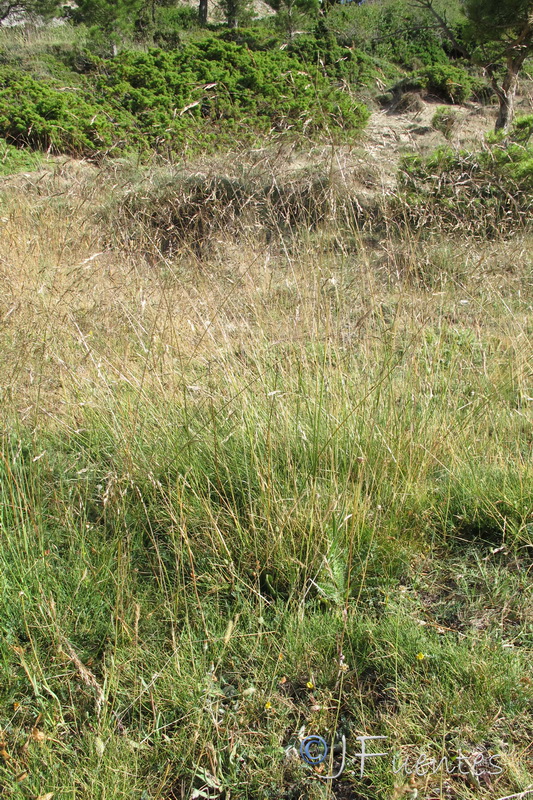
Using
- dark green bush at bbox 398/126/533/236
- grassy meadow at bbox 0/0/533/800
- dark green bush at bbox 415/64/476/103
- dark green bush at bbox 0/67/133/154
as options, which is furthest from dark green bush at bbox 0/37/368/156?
grassy meadow at bbox 0/0/533/800

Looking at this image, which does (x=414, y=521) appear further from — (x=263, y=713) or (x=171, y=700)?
(x=171, y=700)

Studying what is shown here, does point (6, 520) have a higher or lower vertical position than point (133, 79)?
lower

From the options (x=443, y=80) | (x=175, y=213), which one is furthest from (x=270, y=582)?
(x=443, y=80)

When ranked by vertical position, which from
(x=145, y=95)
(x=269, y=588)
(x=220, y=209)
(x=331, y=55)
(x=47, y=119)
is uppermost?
(x=331, y=55)

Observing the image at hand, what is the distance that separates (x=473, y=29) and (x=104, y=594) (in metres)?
8.64

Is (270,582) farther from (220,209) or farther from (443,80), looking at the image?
(443,80)

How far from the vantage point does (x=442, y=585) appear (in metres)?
1.81

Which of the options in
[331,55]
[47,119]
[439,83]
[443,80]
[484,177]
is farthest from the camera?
[331,55]

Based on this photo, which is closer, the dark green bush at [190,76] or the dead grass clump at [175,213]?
the dead grass clump at [175,213]

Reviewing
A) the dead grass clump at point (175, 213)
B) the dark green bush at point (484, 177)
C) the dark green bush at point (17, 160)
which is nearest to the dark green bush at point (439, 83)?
the dark green bush at point (484, 177)

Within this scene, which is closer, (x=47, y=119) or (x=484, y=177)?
(x=484, y=177)

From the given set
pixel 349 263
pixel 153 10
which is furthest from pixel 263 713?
pixel 153 10

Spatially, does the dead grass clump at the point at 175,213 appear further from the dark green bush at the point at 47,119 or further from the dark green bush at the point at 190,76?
the dark green bush at the point at 190,76

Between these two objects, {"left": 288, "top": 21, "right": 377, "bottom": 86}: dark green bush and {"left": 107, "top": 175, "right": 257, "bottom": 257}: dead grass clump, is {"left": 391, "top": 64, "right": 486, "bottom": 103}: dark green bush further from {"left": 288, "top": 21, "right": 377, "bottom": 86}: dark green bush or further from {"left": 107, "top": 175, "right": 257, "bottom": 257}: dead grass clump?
{"left": 107, "top": 175, "right": 257, "bottom": 257}: dead grass clump
